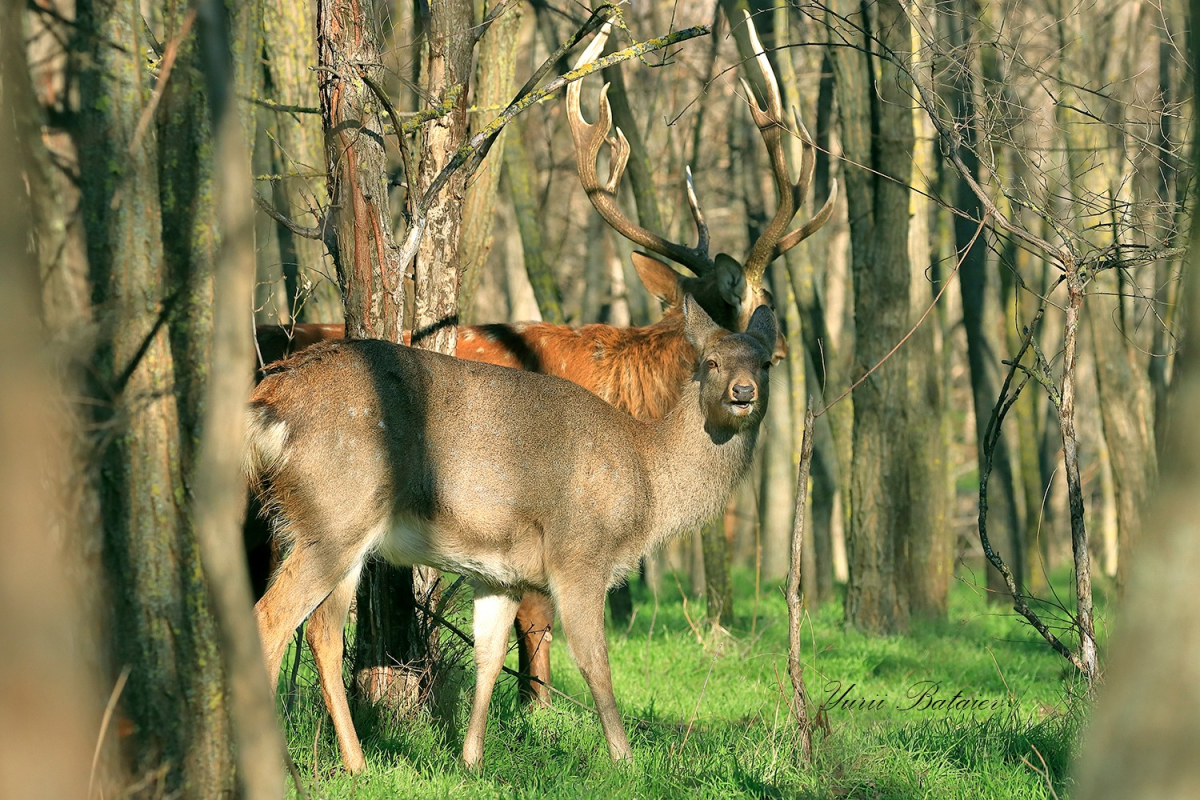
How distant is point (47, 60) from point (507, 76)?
16.9ft

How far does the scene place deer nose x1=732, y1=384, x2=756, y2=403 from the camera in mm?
6383

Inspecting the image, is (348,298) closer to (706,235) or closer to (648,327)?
(648,327)

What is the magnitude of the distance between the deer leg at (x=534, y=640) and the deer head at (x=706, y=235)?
7.51 ft

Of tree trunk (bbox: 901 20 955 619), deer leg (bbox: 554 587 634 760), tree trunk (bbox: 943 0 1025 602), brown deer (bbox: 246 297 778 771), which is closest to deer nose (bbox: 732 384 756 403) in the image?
brown deer (bbox: 246 297 778 771)

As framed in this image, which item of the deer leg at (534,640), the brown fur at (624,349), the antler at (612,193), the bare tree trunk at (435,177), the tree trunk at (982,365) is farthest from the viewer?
the tree trunk at (982,365)

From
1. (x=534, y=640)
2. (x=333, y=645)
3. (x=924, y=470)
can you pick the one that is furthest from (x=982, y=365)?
(x=333, y=645)

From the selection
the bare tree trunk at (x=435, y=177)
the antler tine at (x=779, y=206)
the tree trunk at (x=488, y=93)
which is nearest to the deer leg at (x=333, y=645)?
the bare tree trunk at (x=435, y=177)

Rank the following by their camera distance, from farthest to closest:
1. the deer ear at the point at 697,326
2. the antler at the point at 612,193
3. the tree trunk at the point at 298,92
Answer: the tree trunk at the point at 298,92, the antler at the point at 612,193, the deer ear at the point at 697,326

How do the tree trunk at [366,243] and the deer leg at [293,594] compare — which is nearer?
the deer leg at [293,594]

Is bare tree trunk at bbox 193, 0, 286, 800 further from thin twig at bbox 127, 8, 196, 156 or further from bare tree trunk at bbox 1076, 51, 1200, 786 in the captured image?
bare tree trunk at bbox 1076, 51, 1200, 786

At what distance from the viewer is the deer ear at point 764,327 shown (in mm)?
6840

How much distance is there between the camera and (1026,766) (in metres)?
5.34

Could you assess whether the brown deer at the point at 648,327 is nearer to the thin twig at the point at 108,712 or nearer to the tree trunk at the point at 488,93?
the tree trunk at the point at 488,93

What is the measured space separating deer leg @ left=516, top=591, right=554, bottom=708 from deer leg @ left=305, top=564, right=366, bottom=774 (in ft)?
6.28
